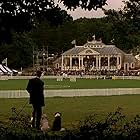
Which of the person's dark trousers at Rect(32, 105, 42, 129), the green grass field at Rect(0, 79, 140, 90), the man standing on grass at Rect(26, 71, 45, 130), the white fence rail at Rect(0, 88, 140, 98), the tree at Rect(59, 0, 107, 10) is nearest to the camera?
the tree at Rect(59, 0, 107, 10)

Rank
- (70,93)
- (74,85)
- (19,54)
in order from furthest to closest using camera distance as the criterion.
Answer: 1. (19,54)
2. (74,85)
3. (70,93)

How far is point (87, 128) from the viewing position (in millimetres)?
8492

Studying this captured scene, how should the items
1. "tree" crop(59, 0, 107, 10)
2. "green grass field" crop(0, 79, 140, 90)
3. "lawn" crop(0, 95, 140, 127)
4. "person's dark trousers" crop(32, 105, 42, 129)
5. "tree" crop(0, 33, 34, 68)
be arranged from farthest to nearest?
1. "tree" crop(0, 33, 34, 68)
2. "green grass field" crop(0, 79, 140, 90)
3. "lawn" crop(0, 95, 140, 127)
4. "person's dark trousers" crop(32, 105, 42, 129)
5. "tree" crop(59, 0, 107, 10)

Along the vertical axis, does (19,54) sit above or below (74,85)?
above

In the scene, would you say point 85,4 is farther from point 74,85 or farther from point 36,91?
point 74,85

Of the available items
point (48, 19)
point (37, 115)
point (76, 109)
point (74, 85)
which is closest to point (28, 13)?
point (48, 19)

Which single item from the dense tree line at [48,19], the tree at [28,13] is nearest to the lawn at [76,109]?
the dense tree line at [48,19]

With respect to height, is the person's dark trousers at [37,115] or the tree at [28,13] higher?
the tree at [28,13]

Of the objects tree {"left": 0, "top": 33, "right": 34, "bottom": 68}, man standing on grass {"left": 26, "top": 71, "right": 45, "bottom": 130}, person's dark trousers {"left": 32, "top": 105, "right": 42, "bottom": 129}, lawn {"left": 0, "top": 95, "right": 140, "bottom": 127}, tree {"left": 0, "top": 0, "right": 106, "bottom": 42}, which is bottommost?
lawn {"left": 0, "top": 95, "right": 140, "bottom": 127}

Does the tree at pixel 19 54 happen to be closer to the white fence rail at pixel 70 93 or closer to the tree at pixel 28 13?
the white fence rail at pixel 70 93

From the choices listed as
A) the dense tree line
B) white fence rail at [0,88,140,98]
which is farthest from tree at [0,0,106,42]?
white fence rail at [0,88,140,98]

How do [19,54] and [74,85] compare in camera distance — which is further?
[19,54]

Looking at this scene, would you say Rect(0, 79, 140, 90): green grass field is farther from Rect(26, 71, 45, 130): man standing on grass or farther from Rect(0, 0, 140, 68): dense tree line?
Rect(26, 71, 45, 130): man standing on grass

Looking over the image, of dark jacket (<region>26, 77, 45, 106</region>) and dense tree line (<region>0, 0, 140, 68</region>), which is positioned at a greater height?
dense tree line (<region>0, 0, 140, 68</region>)
